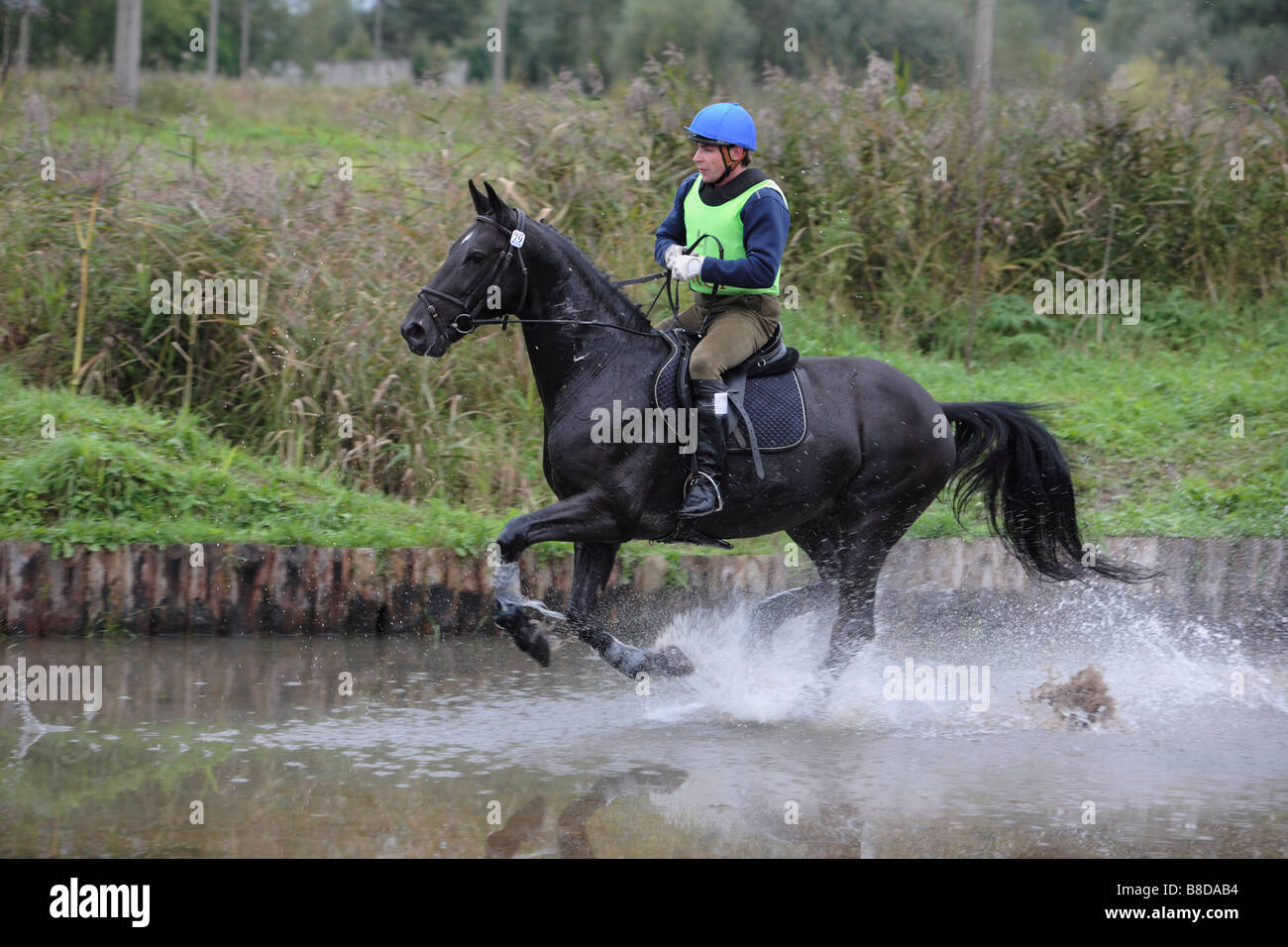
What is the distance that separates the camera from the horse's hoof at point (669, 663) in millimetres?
6711

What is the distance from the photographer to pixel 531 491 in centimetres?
963

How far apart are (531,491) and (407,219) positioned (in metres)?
2.95

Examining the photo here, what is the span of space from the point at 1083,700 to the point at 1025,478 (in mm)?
1371

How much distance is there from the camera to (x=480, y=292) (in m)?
6.41

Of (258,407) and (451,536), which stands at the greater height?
(258,407)

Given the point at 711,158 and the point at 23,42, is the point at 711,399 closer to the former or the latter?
the point at 711,158

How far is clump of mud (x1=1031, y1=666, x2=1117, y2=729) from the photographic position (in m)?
6.90

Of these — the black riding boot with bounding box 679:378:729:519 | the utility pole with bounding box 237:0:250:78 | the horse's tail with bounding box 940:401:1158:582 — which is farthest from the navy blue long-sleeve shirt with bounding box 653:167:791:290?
the utility pole with bounding box 237:0:250:78

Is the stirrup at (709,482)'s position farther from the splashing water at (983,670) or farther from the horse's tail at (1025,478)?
the horse's tail at (1025,478)

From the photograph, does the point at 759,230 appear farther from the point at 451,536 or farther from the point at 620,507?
the point at 451,536

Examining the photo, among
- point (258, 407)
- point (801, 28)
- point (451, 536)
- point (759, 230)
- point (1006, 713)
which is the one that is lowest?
point (1006, 713)

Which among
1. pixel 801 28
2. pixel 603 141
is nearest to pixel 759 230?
pixel 603 141

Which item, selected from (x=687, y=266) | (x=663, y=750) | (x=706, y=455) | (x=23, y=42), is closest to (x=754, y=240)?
(x=687, y=266)

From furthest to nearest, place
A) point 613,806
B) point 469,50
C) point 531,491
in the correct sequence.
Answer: point 469,50 → point 531,491 → point 613,806
